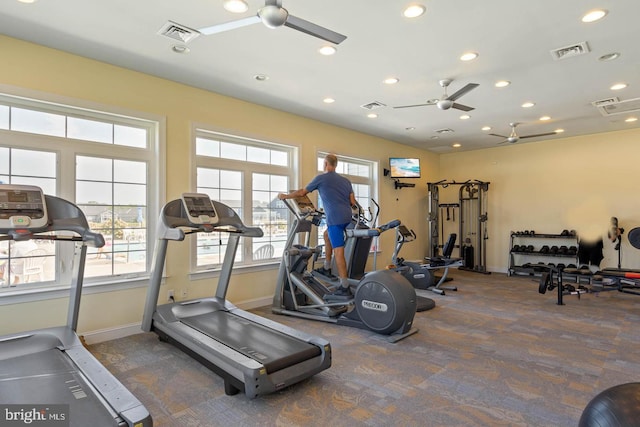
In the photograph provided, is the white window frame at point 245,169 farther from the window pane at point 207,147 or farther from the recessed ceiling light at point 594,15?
the recessed ceiling light at point 594,15

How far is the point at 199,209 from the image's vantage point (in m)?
3.65

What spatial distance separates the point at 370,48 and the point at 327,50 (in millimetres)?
423

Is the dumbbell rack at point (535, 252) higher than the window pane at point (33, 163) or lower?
lower

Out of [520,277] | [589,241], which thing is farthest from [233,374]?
[589,241]

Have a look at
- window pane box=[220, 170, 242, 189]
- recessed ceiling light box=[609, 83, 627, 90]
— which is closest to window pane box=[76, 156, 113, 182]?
window pane box=[220, 170, 242, 189]

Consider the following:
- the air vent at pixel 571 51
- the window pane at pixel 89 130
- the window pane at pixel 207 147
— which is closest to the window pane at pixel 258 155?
the window pane at pixel 207 147

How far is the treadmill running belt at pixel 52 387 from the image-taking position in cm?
196

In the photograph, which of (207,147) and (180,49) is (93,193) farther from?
(180,49)

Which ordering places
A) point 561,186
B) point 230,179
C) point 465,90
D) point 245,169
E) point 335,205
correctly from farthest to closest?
A: point 561,186, point 245,169, point 230,179, point 335,205, point 465,90

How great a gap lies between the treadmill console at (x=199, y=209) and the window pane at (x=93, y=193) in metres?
1.03

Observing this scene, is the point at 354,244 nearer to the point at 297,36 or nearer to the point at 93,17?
the point at 297,36

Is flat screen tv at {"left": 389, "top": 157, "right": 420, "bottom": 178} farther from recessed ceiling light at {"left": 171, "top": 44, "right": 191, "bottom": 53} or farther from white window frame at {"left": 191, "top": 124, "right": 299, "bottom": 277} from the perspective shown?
recessed ceiling light at {"left": 171, "top": 44, "right": 191, "bottom": 53}

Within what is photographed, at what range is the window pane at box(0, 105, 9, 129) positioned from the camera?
3.34m

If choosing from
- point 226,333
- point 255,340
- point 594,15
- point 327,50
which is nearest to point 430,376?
point 255,340
